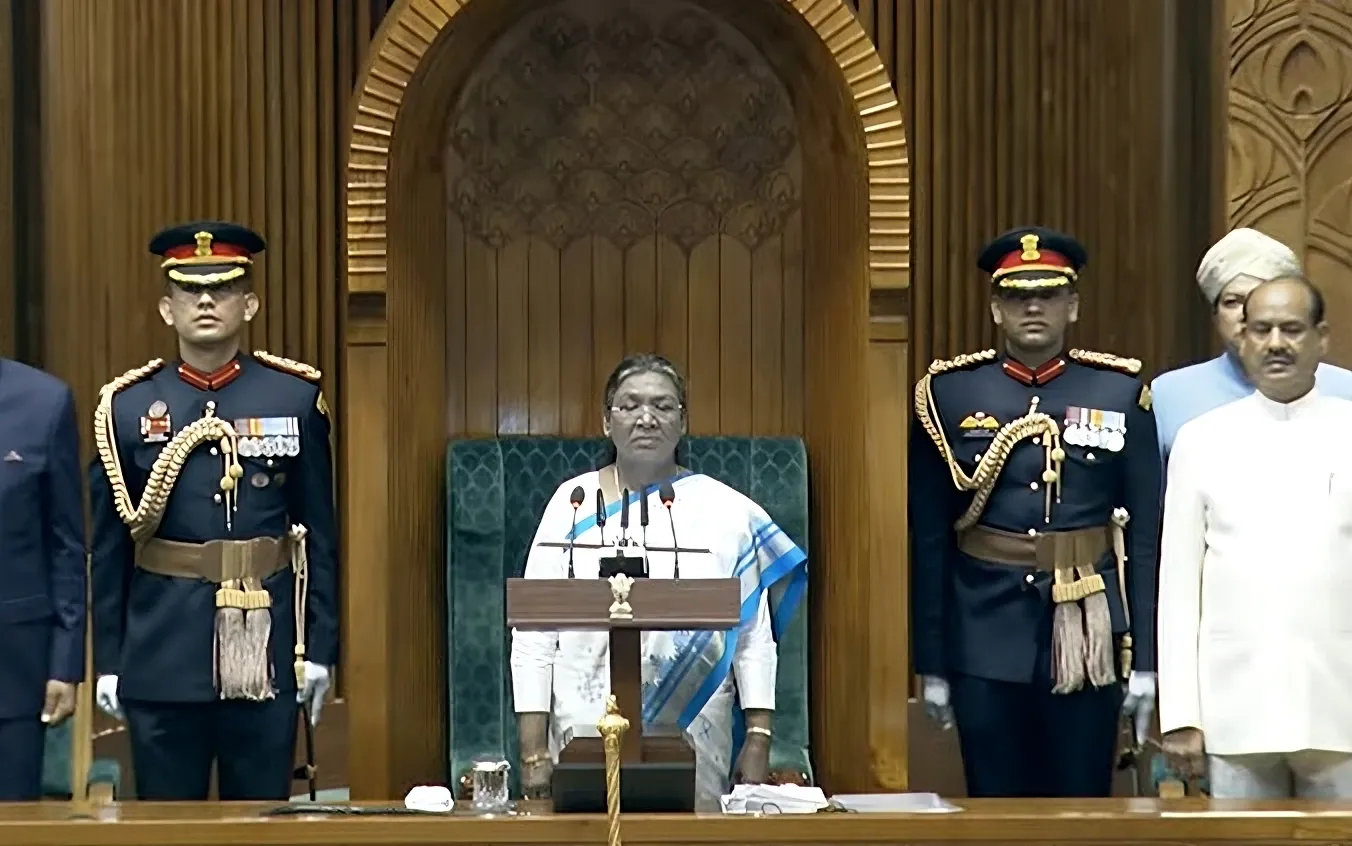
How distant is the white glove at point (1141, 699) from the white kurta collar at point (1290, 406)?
0.72 metres

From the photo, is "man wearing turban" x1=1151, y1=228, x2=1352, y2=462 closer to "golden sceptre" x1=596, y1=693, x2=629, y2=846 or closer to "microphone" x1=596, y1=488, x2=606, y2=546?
"microphone" x1=596, y1=488, x2=606, y2=546

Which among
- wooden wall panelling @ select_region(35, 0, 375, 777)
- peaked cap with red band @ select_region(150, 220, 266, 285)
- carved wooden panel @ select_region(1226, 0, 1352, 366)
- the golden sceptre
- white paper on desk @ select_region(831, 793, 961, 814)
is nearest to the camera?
the golden sceptre

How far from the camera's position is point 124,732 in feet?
19.0

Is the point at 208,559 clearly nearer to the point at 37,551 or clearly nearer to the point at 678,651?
the point at 37,551

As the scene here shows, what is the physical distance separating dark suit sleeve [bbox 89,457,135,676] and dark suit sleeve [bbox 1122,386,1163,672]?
2054mm

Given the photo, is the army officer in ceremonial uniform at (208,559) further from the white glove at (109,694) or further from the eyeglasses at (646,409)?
the eyeglasses at (646,409)

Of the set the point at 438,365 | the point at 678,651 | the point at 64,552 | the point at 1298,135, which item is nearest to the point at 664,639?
the point at 678,651

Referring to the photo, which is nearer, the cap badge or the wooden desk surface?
the wooden desk surface

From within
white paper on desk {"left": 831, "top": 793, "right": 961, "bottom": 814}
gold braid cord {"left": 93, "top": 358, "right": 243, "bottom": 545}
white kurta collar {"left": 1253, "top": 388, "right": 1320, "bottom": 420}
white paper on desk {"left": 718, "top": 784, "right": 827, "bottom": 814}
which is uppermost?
white kurta collar {"left": 1253, "top": 388, "right": 1320, "bottom": 420}

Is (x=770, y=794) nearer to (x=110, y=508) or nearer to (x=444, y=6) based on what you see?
(x=110, y=508)

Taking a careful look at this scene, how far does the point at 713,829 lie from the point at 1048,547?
57.4 inches

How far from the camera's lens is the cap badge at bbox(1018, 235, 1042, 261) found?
4918mm

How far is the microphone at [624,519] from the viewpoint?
478 centimetres

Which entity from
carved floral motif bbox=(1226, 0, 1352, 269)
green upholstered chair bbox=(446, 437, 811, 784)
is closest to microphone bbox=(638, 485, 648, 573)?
green upholstered chair bbox=(446, 437, 811, 784)
